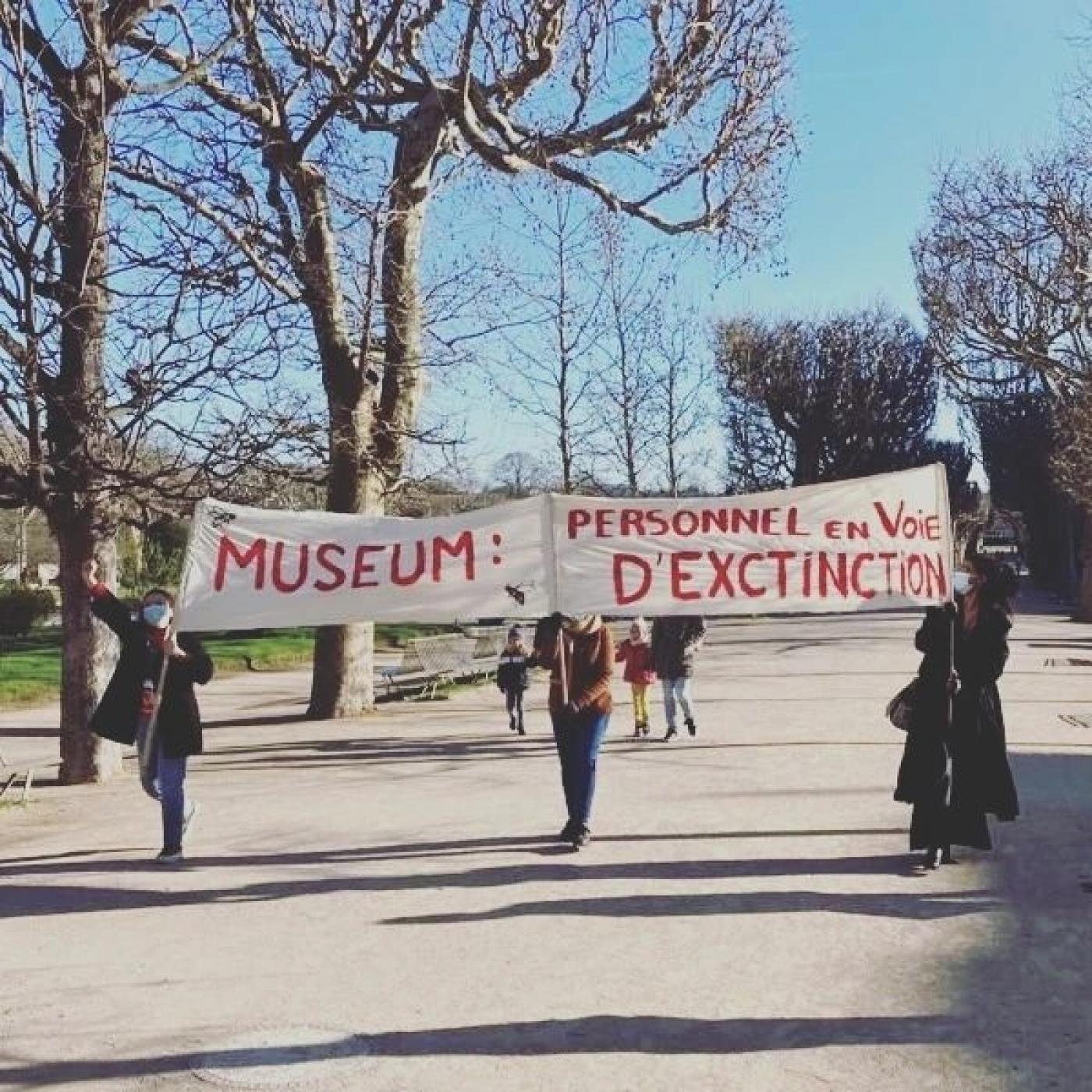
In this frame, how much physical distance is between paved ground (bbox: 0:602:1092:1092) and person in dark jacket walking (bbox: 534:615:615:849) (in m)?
0.36

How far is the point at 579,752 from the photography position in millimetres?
8086

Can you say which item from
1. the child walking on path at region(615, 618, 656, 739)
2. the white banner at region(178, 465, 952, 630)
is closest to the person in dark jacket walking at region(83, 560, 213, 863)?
the white banner at region(178, 465, 952, 630)

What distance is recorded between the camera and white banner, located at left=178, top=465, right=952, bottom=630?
7910 mm

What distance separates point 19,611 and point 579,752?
31.1m

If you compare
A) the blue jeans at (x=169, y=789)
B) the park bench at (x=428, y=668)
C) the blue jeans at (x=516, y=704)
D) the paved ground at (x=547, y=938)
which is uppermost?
the park bench at (x=428, y=668)

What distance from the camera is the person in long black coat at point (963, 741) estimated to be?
7.54 metres

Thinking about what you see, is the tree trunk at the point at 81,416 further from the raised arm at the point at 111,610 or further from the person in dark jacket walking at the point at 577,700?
the person in dark jacket walking at the point at 577,700

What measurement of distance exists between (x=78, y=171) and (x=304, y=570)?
5.19 meters

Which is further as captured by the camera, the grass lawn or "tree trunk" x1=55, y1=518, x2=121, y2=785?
the grass lawn

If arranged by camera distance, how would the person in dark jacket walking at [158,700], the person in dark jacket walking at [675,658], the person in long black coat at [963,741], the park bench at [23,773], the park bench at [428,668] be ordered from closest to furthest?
the person in long black coat at [963,741] → the person in dark jacket walking at [158,700] → the park bench at [23,773] → the person in dark jacket walking at [675,658] → the park bench at [428,668]

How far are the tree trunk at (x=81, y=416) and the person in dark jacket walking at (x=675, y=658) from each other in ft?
17.9

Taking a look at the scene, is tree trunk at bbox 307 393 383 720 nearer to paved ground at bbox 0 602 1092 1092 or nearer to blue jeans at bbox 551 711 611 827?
paved ground at bbox 0 602 1092 1092

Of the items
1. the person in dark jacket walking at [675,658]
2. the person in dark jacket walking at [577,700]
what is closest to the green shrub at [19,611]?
the person in dark jacket walking at [675,658]

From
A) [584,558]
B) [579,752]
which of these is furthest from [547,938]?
[584,558]
